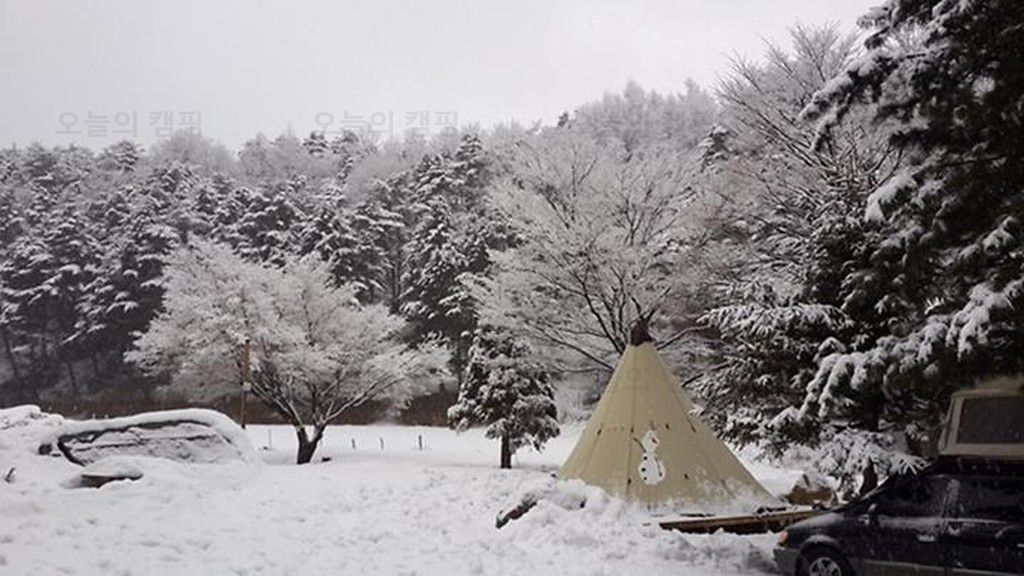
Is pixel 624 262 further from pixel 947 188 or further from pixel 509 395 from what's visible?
pixel 947 188

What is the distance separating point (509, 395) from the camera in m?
26.2

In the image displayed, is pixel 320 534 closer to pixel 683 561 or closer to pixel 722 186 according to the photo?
pixel 683 561

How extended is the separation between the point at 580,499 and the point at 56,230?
5133cm

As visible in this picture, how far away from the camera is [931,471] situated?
7926 millimetres

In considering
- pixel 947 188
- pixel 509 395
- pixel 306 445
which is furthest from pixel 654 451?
pixel 306 445

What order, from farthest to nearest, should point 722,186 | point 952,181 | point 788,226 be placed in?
point 722,186
point 788,226
point 952,181

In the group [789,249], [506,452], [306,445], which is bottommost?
[506,452]

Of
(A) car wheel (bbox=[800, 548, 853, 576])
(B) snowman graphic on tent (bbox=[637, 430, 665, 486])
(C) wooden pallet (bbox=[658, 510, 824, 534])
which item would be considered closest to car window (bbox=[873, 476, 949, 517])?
(A) car wheel (bbox=[800, 548, 853, 576])

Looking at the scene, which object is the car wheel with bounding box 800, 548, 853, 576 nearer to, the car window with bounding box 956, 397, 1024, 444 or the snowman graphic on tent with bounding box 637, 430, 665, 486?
the car window with bounding box 956, 397, 1024, 444

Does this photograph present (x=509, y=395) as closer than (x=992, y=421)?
Answer: No

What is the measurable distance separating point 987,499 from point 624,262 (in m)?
15.9

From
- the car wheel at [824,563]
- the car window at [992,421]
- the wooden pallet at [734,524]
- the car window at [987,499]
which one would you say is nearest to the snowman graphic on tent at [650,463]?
the wooden pallet at [734,524]

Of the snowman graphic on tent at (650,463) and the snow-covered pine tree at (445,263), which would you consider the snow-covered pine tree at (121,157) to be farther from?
the snowman graphic on tent at (650,463)

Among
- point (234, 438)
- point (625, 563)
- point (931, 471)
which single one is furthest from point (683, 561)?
point (234, 438)
